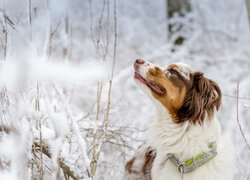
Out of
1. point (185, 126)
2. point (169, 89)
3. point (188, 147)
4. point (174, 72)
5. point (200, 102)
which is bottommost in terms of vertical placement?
point (188, 147)

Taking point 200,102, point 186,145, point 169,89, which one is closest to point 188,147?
point 186,145

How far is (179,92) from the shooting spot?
2.43m

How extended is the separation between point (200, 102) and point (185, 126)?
24 cm

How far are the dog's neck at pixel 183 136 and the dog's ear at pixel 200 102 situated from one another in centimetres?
6

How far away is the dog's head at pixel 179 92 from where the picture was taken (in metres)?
2.35

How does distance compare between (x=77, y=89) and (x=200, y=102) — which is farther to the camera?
(x=77, y=89)

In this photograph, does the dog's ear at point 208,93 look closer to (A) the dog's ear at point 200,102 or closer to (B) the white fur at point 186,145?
(A) the dog's ear at point 200,102

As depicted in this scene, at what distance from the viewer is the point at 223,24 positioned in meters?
10.6

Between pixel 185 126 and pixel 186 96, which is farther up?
pixel 186 96

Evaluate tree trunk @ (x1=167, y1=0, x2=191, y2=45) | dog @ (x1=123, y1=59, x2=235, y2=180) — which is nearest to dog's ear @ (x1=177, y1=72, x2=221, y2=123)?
dog @ (x1=123, y1=59, x2=235, y2=180)

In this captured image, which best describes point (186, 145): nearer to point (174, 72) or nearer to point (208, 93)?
point (208, 93)

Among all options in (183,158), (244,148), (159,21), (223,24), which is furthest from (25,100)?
(159,21)

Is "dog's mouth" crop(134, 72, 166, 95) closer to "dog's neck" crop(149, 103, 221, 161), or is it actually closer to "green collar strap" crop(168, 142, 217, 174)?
"dog's neck" crop(149, 103, 221, 161)

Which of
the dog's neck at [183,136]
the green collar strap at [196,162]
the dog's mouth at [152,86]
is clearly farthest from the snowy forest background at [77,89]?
the green collar strap at [196,162]
